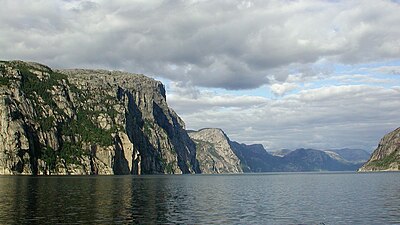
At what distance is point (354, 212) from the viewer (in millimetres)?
81000

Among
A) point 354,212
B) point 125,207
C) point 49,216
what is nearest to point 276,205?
point 354,212

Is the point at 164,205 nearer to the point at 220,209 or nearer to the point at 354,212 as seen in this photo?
the point at 220,209

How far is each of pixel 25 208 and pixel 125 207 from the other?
1810 cm

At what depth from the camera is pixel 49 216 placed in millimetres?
70500

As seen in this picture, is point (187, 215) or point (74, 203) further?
point (74, 203)

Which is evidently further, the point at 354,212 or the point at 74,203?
the point at 74,203

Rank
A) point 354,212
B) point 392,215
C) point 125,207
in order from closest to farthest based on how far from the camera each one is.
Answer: point 392,215
point 354,212
point 125,207

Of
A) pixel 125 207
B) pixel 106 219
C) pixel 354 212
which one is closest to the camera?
pixel 106 219

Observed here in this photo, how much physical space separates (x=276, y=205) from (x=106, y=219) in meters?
40.6

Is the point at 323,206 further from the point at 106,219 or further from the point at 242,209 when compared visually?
the point at 106,219

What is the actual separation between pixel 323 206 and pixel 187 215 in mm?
32486

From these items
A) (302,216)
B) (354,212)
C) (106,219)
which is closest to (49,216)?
Answer: (106,219)

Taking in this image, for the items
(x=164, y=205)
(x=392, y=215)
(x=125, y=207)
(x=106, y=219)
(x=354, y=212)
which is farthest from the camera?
(x=164, y=205)

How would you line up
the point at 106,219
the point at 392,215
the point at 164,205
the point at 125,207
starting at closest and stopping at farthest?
1. the point at 106,219
2. the point at 392,215
3. the point at 125,207
4. the point at 164,205
